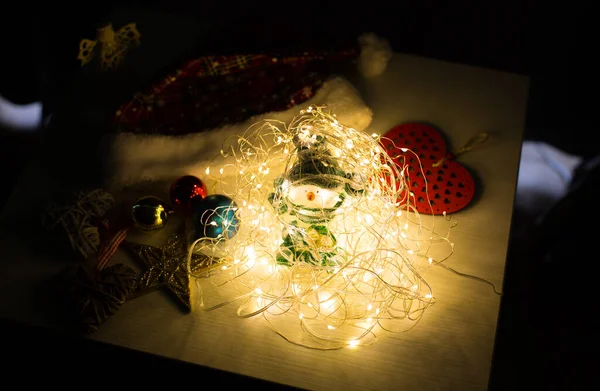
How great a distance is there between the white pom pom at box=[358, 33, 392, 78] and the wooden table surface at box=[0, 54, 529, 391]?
0.31 meters

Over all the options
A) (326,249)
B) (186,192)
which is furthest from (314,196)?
(186,192)

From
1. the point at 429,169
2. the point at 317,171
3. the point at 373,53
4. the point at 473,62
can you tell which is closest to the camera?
the point at 317,171

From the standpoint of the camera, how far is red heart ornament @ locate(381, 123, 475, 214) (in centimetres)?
133

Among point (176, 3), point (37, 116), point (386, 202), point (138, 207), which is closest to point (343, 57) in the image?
point (386, 202)

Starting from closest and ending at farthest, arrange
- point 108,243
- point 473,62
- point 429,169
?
point 108,243, point 429,169, point 473,62

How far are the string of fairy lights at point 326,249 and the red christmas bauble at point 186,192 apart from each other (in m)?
0.08

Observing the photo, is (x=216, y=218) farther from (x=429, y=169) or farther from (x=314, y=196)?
(x=429, y=169)

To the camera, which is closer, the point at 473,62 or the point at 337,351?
the point at 337,351

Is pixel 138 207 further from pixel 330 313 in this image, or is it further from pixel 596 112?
pixel 596 112

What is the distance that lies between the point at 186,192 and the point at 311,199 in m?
0.29

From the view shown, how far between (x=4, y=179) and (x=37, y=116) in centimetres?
24

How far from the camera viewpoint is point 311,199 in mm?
1148

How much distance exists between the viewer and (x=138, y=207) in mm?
1247

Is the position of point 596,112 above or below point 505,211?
above
